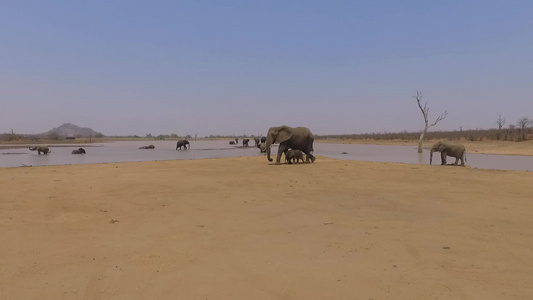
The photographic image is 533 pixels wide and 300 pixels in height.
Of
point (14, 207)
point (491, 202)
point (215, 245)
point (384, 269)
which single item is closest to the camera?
point (384, 269)

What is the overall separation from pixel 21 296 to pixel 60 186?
785 centimetres

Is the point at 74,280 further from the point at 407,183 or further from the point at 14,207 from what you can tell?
the point at 407,183

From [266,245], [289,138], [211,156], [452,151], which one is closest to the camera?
[266,245]

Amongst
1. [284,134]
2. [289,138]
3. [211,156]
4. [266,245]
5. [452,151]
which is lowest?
[211,156]

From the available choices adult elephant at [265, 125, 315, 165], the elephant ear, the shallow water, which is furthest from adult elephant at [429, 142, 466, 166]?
the elephant ear

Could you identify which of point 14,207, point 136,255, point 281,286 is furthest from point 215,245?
point 14,207

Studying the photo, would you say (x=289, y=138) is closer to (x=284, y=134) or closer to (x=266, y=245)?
(x=284, y=134)

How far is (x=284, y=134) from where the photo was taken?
1923 cm

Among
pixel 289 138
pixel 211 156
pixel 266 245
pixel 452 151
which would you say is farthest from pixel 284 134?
pixel 266 245

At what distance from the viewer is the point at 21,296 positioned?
313 centimetres

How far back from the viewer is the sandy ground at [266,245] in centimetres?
331

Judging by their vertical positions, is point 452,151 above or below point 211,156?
above

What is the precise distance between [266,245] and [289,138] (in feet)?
48.4

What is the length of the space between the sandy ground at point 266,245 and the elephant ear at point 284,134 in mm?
10540
